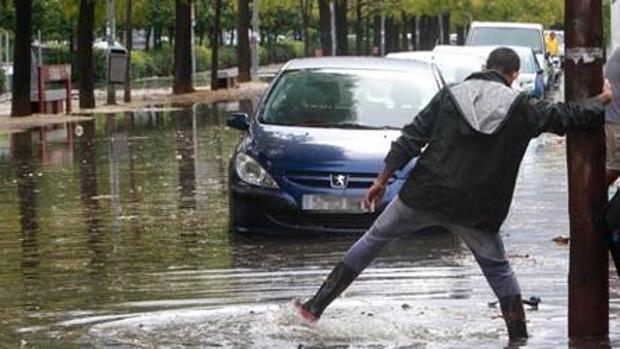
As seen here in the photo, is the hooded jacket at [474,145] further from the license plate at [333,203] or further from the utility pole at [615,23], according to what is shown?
the utility pole at [615,23]

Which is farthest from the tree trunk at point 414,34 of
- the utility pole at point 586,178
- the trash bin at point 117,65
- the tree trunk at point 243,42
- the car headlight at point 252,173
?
the utility pole at point 586,178

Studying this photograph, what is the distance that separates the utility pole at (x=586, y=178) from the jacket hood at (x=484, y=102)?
1.05 feet

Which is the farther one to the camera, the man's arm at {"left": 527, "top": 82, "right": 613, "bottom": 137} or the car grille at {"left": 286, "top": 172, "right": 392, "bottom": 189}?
the car grille at {"left": 286, "top": 172, "right": 392, "bottom": 189}

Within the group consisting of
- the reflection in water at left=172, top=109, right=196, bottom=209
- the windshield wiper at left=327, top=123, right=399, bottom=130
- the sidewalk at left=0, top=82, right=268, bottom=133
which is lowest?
the sidewalk at left=0, top=82, right=268, bottom=133

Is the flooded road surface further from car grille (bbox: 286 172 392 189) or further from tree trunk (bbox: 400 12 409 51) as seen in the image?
tree trunk (bbox: 400 12 409 51)

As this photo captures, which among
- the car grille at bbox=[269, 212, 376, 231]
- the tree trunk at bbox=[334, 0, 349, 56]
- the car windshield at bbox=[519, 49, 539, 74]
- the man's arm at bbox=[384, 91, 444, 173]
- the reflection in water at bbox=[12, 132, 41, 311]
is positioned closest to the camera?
the man's arm at bbox=[384, 91, 444, 173]

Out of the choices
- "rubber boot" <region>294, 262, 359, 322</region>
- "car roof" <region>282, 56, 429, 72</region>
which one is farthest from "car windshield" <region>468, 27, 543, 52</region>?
"rubber boot" <region>294, 262, 359, 322</region>

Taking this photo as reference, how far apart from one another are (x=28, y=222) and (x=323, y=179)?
11.7 feet

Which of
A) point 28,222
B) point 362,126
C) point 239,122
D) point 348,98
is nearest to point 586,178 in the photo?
point 362,126

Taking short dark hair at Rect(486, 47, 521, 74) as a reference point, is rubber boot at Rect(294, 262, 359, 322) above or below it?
below

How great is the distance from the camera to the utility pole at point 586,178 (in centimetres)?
754

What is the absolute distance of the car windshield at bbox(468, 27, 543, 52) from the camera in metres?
41.0

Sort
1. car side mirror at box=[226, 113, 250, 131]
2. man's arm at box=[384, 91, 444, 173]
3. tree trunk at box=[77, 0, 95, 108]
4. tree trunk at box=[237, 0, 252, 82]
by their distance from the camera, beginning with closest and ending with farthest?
1. man's arm at box=[384, 91, 444, 173]
2. car side mirror at box=[226, 113, 250, 131]
3. tree trunk at box=[77, 0, 95, 108]
4. tree trunk at box=[237, 0, 252, 82]

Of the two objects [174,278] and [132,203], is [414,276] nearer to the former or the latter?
[174,278]
